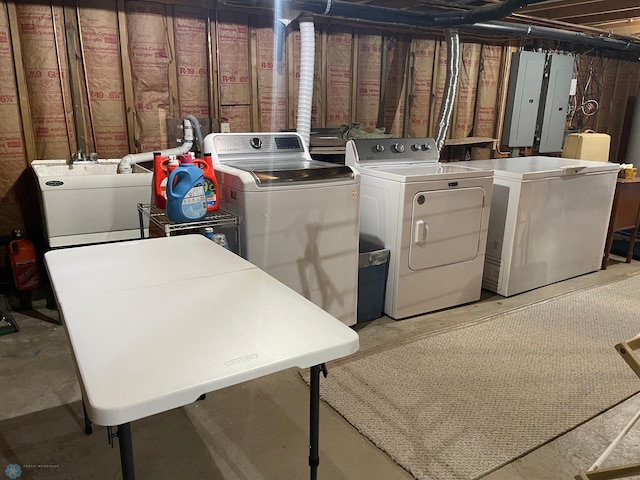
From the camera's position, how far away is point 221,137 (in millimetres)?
2807

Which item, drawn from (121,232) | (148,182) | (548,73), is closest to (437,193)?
(148,182)

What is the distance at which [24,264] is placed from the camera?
10.4ft

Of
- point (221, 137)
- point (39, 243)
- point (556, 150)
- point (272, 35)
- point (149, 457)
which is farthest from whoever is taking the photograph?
point (556, 150)

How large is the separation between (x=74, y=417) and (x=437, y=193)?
7.58 ft

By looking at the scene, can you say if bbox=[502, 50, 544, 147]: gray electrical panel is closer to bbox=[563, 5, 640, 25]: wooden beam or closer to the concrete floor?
bbox=[563, 5, 640, 25]: wooden beam

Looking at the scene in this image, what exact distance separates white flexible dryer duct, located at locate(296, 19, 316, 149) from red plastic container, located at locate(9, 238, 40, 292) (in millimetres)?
2050

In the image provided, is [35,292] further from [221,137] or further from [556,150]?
[556,150]

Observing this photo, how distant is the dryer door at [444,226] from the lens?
9.77 ft

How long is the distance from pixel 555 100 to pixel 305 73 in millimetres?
3304

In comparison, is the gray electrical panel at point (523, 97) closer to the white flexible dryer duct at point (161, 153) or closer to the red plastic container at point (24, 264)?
the white flexible dryer duct at point (161, 153)

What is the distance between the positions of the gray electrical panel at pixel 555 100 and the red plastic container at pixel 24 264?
5154 millimetres

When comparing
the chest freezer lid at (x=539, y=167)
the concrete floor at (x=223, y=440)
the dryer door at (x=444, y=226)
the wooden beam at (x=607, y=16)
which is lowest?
the concrete floor at (x=223, y=440)

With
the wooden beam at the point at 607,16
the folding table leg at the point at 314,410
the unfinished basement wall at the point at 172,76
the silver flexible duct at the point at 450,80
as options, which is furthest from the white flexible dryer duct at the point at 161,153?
the wooden beam at the point at 607,16

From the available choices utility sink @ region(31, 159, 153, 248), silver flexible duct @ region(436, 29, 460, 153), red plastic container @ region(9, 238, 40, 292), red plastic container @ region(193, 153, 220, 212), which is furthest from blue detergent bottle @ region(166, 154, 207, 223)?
silver flexible duct @ region(436, 29, 460, 153)
